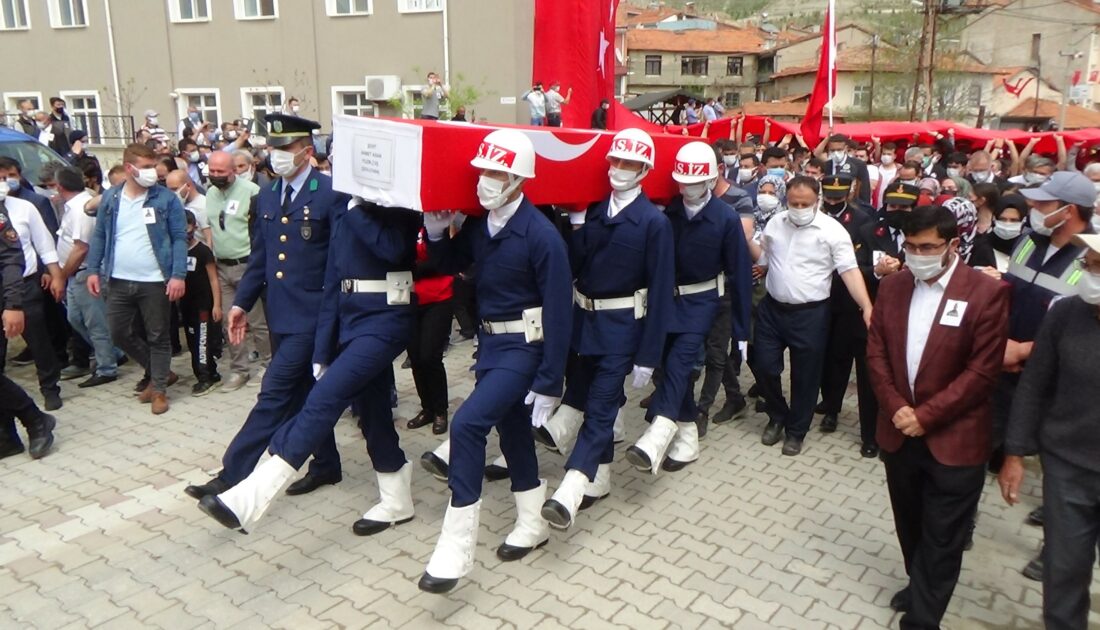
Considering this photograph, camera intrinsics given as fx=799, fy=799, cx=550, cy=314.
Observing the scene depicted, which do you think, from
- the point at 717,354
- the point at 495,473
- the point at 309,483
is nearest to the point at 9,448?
the point at 309,483

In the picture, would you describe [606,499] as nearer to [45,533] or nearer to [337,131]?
[337,131]

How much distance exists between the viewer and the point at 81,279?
7.28 m

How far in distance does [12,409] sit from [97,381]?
1.88 metres

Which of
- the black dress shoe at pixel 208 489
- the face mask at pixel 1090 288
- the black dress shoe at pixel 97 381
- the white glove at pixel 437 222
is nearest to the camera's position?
the face mask at pixel 1090 288

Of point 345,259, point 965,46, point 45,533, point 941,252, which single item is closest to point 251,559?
point 45,533

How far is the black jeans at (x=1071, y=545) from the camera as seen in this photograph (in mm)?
3102

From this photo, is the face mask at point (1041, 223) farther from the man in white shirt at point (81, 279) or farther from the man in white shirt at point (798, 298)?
the man in white shirt at point (81, 279)

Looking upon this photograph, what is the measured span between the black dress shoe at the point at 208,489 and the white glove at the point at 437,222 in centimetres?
195

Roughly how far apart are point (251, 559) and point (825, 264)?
4.14 metres

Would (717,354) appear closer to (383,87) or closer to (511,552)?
(511,552)

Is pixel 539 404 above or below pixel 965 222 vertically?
below

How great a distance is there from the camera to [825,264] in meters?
5.62

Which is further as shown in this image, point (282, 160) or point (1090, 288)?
point (282, 160)

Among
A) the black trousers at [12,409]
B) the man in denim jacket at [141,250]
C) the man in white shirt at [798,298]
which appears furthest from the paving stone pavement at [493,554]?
the man in denim jacket at [141,250]
